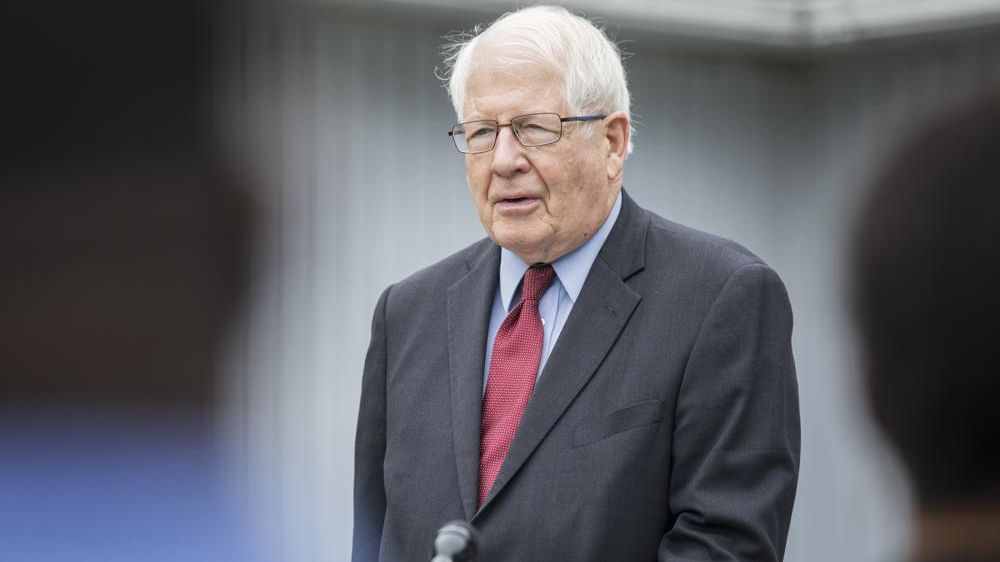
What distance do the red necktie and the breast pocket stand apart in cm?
12

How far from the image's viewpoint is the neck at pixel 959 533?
18.7 feet

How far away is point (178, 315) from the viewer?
4.50 meters

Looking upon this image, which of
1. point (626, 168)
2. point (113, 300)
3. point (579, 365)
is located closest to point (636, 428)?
point (579, 365)

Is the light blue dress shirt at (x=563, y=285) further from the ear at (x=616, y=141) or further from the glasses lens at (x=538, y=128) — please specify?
the glasses lens at (x=538, y=128)

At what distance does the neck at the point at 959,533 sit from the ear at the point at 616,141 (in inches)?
164

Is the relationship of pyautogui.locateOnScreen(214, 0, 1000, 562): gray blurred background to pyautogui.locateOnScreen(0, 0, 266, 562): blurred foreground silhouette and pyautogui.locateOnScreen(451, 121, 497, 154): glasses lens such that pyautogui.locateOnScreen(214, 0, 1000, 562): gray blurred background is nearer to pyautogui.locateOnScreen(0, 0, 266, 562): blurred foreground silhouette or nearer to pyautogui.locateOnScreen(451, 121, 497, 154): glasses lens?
pyautogui.locateOnScreen(0, 0, 266, 562): blurred foreground silhouette

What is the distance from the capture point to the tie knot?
222 centimetres

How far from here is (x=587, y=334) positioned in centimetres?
212

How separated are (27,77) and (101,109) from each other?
0.86ft

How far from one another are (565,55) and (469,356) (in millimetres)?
530

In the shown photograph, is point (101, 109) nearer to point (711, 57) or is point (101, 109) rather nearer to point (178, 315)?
point (178, 315)

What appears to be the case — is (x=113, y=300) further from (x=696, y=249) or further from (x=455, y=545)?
(x=455, y=545)

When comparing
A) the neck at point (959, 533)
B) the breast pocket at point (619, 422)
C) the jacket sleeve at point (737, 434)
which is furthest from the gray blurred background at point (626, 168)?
the jacket sleeve at point (737, 434)

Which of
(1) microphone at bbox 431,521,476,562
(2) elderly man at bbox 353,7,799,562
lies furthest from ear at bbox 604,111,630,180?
(1) microphone at bbox 431,521,476,562
